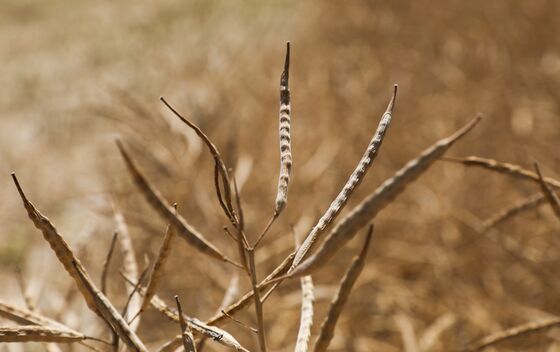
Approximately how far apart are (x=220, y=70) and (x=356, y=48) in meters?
0.38

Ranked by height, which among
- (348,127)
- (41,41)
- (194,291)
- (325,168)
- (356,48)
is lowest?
(194,291)

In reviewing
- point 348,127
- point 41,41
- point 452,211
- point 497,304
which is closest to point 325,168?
point 348,127

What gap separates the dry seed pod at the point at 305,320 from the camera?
0.23 m

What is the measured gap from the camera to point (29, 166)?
1.63 meters

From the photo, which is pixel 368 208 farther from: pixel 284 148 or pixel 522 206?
pixel 522 206

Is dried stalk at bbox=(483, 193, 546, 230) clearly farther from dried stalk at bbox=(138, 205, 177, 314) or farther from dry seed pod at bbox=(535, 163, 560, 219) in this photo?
dried stalk at bbox=(138, 205, 177, 314)

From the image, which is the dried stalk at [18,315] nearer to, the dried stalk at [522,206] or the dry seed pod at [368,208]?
the dry seed pod at [368,208]

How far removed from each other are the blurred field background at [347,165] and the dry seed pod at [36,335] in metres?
0.13

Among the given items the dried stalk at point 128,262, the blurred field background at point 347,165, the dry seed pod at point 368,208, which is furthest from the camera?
the blurred field background at point 347,165

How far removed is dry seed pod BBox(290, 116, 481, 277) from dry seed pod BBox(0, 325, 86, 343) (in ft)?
0.40

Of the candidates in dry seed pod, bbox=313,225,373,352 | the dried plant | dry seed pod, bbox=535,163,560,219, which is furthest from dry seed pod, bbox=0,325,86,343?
dry seed pod, bbox=535,163,560,219

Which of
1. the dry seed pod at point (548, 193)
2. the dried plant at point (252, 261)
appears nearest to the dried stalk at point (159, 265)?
the dried plant at point (252, 261)

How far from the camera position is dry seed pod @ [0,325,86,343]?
226 millimetres

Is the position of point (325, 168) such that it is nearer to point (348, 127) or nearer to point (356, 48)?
point (348, 127)
